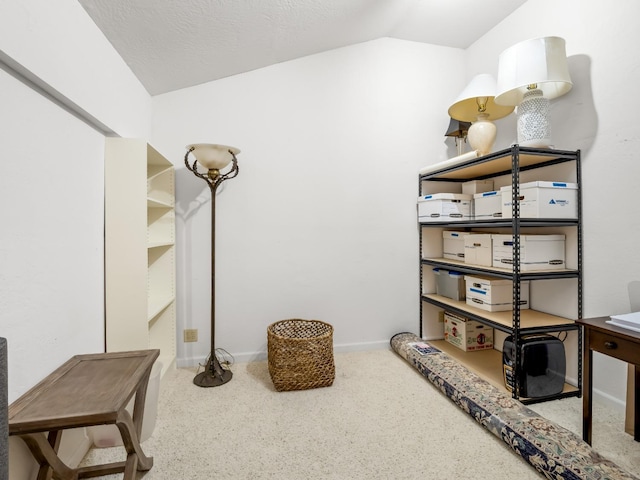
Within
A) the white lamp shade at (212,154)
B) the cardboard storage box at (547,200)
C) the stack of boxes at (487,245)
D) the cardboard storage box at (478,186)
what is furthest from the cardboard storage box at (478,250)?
the white lamp shade at (212,154)

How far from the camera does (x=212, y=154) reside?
213 centimetres

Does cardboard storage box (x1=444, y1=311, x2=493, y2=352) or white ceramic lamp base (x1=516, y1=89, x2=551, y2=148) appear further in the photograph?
cardboard storage box (x1=444, y1=311, x2=493, y2=352)

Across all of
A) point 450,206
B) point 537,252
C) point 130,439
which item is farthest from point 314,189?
point 130,439

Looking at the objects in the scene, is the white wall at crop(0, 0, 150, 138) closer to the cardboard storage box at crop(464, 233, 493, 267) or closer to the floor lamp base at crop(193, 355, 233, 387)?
the floor lamp base at crop(193, 355, 233, 387)

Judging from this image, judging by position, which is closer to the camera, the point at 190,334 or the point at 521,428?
the point at 521,428

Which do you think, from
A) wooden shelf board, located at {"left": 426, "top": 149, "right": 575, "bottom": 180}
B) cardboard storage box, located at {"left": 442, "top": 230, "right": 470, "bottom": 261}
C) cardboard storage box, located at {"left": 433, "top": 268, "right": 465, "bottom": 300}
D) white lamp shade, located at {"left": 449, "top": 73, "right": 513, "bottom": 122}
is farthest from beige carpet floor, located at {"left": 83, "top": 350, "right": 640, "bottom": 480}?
white lamp shade, located at {"left": 449, "top": 73, "right": 513, "bottom": 122}

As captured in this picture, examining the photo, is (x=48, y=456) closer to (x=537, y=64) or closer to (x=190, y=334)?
(x=190, y=334)

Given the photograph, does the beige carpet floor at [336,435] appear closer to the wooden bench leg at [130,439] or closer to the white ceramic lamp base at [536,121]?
the wooden bench leg at [130,439]

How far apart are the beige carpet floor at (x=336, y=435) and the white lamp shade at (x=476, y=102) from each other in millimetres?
1941

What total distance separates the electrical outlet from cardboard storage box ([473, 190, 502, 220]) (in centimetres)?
225

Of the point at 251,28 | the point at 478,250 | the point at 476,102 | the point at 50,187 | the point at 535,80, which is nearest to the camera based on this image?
the point at 50,187

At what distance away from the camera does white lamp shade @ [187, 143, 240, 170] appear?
6.88 ft

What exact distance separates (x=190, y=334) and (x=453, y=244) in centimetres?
218

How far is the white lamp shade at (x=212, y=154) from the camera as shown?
2098mm
